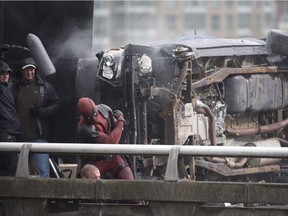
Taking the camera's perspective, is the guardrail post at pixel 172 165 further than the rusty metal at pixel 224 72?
No

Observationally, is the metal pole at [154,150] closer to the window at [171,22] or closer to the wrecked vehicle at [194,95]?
the wrecked vehicle at [194,95]

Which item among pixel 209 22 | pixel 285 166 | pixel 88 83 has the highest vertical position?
pixel 88 83

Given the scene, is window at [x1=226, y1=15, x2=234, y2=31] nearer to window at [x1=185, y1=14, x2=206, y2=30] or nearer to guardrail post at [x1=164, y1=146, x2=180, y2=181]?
window at [x1=185, y1=14, x2=206, y2=30]

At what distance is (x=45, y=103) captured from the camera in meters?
13.7

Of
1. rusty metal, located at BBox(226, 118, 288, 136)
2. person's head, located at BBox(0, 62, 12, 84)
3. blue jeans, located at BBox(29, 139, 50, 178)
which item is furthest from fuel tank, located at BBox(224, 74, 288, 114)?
blue jeans, located at BBox(29, 139, 50, 178)

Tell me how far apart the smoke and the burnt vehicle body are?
3.34ft

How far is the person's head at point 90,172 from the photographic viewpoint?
11477 millimetres

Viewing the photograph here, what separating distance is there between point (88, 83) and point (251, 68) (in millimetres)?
1966

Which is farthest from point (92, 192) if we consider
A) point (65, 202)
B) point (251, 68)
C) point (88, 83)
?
point (251, 68)

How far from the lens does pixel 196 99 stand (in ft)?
47.2

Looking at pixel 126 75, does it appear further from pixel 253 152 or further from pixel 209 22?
pixel 209 22

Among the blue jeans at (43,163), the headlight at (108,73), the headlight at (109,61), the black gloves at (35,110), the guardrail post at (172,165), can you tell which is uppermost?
the headlight at (109,61)

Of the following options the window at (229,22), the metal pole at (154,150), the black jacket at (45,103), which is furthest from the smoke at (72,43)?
the window at (229,22)

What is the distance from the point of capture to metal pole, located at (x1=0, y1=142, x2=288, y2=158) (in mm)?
10430
